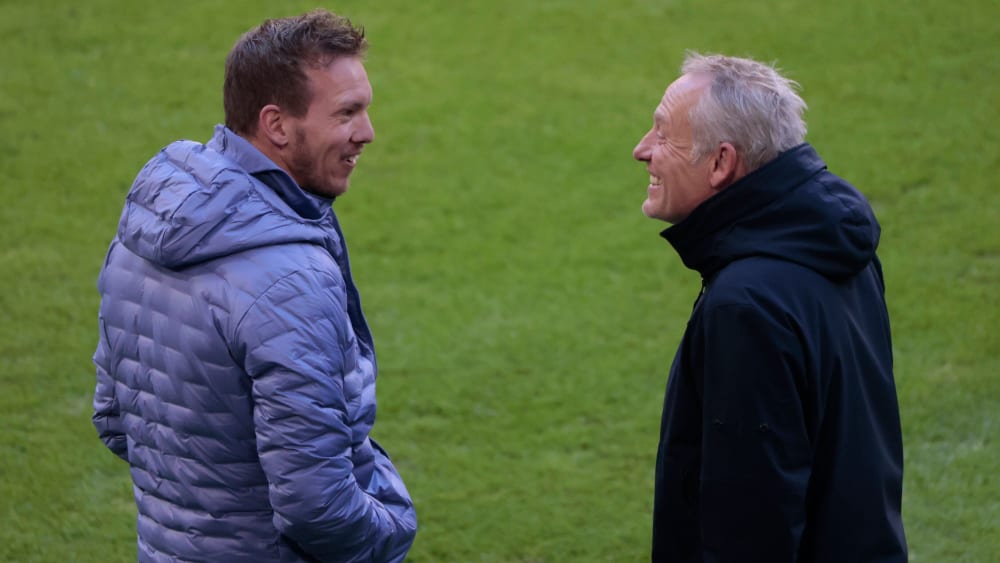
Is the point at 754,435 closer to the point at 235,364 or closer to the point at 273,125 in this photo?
the point at 235,364

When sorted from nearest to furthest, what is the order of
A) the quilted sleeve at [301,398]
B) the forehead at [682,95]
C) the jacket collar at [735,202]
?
the quilted sleeve at [301,398] < the jacket collar at [735,202] < the forehead at [682,95]

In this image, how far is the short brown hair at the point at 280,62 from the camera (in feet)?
7.62

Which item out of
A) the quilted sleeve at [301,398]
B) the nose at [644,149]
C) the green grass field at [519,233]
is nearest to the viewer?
the quilted sleeve at [301,398]

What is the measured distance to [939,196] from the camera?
6383 millimetres

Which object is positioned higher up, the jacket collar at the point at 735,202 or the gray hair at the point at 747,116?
the gray hair at the point at 747,116

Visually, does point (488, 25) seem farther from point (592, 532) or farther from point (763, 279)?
point (763, 279)

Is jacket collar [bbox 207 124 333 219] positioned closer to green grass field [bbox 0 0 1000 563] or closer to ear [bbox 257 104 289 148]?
ear [bbox 257 104 289 148]

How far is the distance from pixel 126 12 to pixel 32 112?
1.45 metres

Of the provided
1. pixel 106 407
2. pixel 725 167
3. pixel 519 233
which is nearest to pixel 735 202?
pixel 725 167

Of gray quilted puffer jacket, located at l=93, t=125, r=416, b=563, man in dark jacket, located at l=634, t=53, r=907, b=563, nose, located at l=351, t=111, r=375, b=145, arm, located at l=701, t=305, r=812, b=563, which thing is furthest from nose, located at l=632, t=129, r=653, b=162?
gray quilted puffer jacket, located at l=93, t=125, r=416, b=563

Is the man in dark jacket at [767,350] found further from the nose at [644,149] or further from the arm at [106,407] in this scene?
the arm at [106,407]

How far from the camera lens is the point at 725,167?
2.37 meters

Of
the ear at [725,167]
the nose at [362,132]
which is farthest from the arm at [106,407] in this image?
the ear at [725,167]

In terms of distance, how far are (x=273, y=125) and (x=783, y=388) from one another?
3.59 ft
